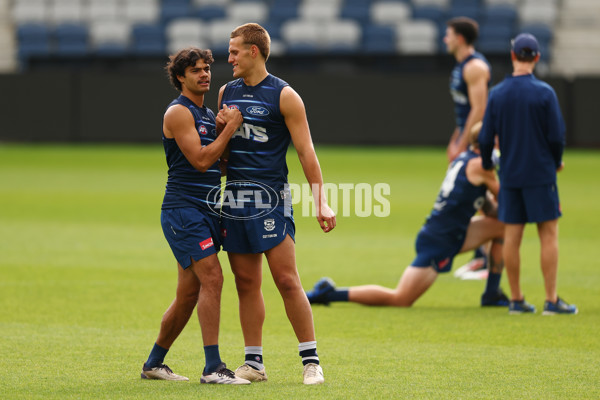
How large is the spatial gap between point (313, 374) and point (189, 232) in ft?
3.59

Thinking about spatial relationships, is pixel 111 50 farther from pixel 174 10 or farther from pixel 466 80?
pixel 466 80

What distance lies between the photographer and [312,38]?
3072 centimetres

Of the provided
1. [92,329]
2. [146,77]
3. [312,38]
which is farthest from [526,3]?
[92,329]

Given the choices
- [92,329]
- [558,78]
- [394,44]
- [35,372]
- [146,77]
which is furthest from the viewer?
[394,44]

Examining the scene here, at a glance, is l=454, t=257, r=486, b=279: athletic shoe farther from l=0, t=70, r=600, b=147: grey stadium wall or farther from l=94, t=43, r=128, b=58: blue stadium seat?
l=94, t=43, r=128, b=58: blue stadium seat

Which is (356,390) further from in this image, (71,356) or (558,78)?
(558,78)

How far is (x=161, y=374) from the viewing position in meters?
5.55

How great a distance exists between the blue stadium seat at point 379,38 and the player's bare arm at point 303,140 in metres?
25.0

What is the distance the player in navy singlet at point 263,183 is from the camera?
18.0 ft

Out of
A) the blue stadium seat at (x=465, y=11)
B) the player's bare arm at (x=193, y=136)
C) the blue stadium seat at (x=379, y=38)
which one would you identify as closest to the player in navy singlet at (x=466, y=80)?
the player's bare arm at (x=193, y=136)

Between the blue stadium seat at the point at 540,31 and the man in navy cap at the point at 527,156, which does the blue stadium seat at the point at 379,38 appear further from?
the man in navy cap at the point at 527,156

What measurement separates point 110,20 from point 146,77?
6078mm

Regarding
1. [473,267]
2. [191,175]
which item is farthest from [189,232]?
[473,267]

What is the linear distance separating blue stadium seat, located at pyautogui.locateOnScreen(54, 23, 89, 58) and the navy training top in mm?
25212
